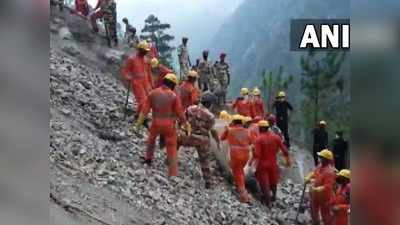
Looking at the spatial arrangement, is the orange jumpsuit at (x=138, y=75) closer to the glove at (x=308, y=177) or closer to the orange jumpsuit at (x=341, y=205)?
the glove at (x=308, y=177)

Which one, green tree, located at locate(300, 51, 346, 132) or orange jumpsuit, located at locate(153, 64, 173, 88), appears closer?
green tree, located at locate(300, 51, 346, 132)

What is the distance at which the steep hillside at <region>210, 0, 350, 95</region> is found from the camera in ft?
9.37

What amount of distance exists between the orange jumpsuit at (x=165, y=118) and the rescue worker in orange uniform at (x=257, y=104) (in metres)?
0.37

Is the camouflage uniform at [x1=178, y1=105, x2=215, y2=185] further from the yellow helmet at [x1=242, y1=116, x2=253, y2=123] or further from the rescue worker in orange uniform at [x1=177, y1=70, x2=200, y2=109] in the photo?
the yellow helmet at [x1=242, y1=116, x2=253, y2=123]

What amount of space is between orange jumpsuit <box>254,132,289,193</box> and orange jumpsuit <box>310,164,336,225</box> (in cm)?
24

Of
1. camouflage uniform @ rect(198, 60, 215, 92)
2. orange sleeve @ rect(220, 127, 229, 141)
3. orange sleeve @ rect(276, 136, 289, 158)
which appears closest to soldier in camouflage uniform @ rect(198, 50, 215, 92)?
camouflage uniform @ rect(198, 60, 215, 92)

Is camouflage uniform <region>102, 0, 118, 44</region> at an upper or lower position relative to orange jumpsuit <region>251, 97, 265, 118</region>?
upper

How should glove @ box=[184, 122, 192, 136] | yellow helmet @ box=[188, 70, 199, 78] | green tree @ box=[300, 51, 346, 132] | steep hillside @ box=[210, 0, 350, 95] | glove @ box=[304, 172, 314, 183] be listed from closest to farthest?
green tree @ box=[300, 51, 346, 132]
steep hillside @ box=[210, 0, 350, 95]
glove @ box=[304, 172, 314, 183]
glove @ box=[184, 122, 192, 136]
yellow helmet @ box=[188, 70, 199, 78]

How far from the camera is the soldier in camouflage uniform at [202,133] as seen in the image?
3209mm
